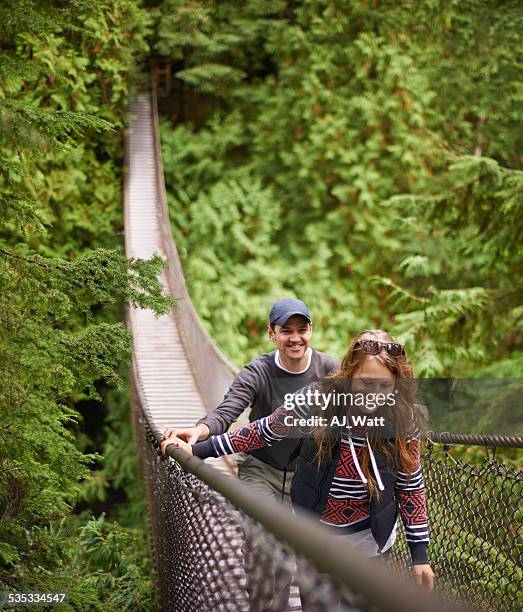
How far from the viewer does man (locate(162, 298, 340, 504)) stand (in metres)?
2.29

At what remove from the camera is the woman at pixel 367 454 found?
1.70m

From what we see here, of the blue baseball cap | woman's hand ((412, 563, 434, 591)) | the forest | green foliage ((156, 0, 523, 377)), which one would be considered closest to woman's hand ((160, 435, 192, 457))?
the blue baseball cap

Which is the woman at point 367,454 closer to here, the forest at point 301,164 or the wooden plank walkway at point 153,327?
the wooden plank walkway at point 153,327

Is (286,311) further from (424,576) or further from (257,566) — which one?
(257,566)

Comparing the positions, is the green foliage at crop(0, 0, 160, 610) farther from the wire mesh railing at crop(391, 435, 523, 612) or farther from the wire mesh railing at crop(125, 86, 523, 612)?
the wire mesh railing at crop(391, 435, 523, 612)

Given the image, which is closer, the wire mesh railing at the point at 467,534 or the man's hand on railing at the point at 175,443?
the man's hand on railing at the point at 175,443

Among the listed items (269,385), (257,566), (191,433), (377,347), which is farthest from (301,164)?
(257,566)

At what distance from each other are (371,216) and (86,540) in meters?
7.39

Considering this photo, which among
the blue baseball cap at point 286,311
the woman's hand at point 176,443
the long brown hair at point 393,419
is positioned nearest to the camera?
the long brown hair at point 393,419

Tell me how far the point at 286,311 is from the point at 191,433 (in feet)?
1.52

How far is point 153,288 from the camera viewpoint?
2508 millimetres

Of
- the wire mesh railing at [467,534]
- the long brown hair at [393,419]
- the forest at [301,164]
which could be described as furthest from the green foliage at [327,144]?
the long brown hair at [393,419]

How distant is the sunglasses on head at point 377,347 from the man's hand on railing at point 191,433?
521mm

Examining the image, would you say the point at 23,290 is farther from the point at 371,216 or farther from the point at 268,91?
the point at 268,91
